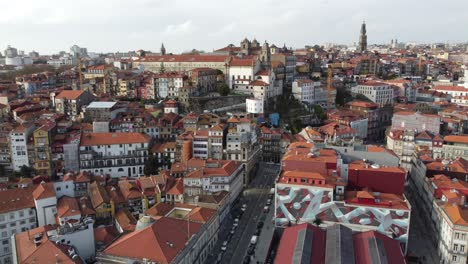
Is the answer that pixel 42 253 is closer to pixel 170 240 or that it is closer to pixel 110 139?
pixel 170 240

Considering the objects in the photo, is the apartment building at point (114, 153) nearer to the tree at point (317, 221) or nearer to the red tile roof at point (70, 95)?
the red tile roof at point (70, 95)

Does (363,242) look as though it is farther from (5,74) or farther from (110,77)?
(5,74)

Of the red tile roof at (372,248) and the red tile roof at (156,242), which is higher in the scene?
the red tile roof at (156,242)

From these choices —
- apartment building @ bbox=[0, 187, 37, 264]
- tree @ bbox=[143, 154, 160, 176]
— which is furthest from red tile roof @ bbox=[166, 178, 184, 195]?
apartment building @ bbox=[0, 187, 37, 264]

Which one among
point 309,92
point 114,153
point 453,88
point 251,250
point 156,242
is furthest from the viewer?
point 453,88

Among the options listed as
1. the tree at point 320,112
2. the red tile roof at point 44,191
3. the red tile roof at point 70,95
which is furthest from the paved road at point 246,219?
the red tile roof at point 70,95

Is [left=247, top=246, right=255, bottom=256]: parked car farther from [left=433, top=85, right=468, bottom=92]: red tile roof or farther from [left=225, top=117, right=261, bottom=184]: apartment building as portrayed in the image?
[left=433, top=85, right=468, bottom=92]: red tile roof

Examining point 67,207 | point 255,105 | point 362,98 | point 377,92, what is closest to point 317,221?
point 67,207
